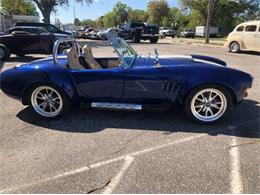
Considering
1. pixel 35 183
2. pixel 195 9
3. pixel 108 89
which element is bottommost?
pixel 35 183

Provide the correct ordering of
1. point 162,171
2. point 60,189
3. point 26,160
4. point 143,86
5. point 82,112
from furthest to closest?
point 82,112 → point 143,86 → point 26,160 → point 162,171 → point 60,189

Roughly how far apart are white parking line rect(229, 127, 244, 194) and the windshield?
193 centimetres

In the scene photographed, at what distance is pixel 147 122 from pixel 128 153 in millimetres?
1105

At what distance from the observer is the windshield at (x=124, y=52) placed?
15.6ft

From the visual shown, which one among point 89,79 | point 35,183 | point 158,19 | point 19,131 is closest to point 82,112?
point 89,79

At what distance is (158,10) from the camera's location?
8575 cm

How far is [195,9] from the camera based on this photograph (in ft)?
192

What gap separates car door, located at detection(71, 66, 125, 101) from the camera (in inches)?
182

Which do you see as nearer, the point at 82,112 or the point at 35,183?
the point at 35,183

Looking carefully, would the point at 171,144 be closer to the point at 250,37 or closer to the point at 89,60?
the point at 89,60


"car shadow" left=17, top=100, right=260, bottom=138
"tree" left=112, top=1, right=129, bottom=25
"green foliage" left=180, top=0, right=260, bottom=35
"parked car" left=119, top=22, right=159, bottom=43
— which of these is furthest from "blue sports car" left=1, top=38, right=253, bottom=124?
"tree" left=112, top=1, right=129, bottom=25

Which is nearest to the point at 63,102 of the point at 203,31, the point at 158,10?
the point at 203,31

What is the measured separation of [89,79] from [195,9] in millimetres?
57672

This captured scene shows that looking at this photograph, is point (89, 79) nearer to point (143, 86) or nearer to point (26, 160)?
point (143, 86)
